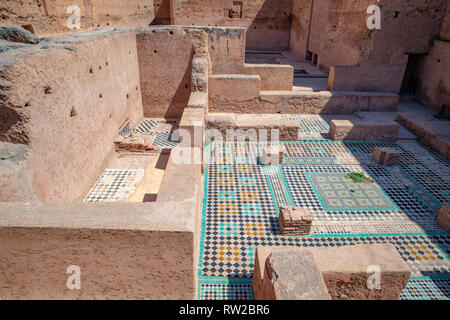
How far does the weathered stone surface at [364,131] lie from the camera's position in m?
6.50

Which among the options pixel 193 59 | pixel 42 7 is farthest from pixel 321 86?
pixel 42 7

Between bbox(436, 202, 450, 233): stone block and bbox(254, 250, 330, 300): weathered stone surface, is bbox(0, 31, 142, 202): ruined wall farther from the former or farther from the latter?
bbox(436, 202, 450, 233): stone block

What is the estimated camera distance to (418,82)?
28.8 feet

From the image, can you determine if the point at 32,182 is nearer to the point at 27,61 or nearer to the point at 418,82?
the point at 27,61

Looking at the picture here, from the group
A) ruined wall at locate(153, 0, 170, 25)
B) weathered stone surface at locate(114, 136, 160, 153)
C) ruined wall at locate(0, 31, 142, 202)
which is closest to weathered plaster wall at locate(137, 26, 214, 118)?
ruined wall at locate(0, 31, 142, 202)

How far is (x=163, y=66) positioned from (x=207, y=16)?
5.81 metres

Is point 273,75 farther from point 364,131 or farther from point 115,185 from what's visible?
point 115,185

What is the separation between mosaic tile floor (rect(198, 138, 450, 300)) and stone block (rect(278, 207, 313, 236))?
11cm

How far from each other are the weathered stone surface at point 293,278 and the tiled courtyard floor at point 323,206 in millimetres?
959

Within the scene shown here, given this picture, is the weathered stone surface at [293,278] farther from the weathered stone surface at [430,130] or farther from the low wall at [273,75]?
the low wall at [273,75]

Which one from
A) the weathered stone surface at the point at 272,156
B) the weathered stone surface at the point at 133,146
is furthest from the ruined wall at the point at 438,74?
the weathered stone surface at the point at 133,146

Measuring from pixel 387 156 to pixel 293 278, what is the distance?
422cm
